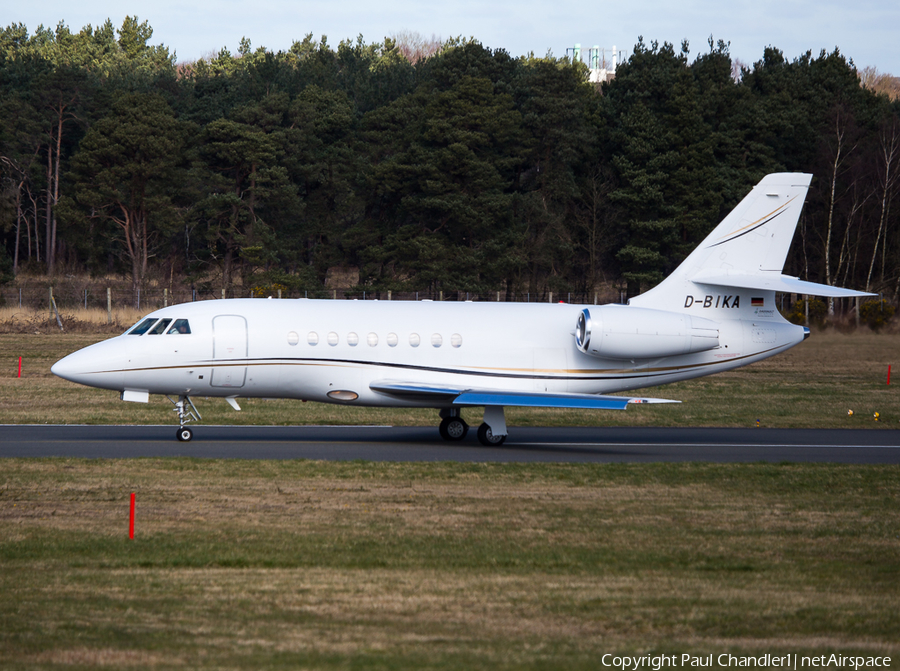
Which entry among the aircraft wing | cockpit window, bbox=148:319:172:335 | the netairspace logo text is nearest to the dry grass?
cockpit window, bbox=148:319:172:335

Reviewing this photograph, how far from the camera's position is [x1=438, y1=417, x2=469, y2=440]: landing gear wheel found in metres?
23.3

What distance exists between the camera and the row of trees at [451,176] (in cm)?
6688

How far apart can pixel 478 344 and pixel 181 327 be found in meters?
6.63

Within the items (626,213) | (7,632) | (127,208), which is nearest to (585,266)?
→ (626,213)

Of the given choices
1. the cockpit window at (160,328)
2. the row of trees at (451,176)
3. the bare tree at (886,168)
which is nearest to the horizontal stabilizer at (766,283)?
the cockpit window at (160,328)

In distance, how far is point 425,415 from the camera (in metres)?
28.1

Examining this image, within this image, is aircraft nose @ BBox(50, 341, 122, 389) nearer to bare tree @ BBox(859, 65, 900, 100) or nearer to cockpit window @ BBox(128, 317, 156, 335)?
cockpit window @ BBox(128, 317, 156, 335)

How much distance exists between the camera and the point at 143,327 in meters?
21.5

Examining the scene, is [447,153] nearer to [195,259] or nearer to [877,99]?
[195,259]

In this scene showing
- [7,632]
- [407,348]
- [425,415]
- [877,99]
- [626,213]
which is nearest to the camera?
[7,632]

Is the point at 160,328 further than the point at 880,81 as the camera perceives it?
No

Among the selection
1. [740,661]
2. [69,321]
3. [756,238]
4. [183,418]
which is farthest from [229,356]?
[69,321]

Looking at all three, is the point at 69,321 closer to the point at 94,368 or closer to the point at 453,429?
the point at 94,368

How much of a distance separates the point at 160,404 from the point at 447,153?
130 feet
